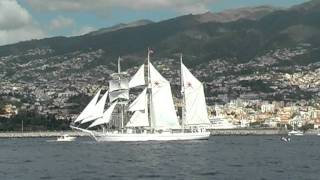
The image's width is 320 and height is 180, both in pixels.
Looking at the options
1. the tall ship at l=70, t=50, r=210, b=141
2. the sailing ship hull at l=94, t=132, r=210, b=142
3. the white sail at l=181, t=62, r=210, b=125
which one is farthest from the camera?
the white sail at l=181, t=62, r=210, b=125

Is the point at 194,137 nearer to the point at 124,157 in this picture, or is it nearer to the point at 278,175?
the point at 124,157

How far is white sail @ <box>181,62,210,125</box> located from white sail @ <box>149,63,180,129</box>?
4068 millimetres

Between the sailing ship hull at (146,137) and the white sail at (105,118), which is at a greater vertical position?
the white sail at (105,118)

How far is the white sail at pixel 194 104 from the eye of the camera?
137250 mm

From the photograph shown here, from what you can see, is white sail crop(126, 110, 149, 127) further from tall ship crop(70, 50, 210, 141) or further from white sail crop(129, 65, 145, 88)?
white sail crop(129, 65, 145, 88)

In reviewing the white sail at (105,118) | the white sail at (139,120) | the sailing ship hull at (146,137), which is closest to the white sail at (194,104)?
the sailing ship hull at (146,137)

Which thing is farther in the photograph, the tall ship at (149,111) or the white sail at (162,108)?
the white sail at (162,108)

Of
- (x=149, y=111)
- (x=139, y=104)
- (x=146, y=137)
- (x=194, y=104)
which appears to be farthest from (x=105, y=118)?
(x=194, y=104)

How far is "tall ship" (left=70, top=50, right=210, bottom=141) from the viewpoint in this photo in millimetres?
134000

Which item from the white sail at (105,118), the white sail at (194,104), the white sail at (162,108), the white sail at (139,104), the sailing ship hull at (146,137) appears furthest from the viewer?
the white sail at (194,104)

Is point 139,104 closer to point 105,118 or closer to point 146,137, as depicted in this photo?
point 146,137

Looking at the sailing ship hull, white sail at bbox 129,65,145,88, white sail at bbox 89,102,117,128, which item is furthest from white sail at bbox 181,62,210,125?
white sail at bbox 89,102,117,128

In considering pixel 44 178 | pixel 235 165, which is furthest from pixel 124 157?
pixel 44 178

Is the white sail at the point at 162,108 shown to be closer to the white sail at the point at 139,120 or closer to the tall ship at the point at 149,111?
the tall ship at the point at 149,111
